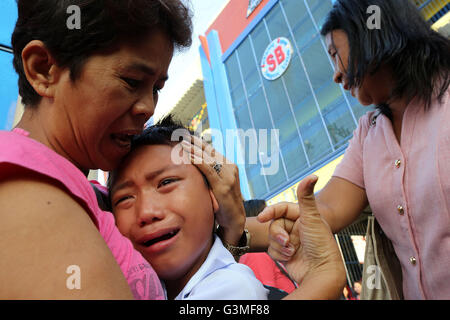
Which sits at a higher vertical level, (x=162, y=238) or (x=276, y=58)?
(x=162, y=238)

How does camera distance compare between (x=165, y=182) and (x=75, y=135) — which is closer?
(x=75, y=135)

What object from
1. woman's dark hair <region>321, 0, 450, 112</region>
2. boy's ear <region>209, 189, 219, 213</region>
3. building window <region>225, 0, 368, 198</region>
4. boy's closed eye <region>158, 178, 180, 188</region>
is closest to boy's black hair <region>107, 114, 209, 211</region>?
boy's ear <region>209, 189, 219, 213</region>

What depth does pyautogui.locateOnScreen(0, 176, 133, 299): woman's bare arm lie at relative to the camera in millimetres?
574

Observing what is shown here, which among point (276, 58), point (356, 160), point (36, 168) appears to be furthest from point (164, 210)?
point (276, 58)

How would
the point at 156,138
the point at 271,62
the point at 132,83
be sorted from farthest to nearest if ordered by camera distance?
1. the point at 271,62
2. the point at 156,138
3. the point at 132,83

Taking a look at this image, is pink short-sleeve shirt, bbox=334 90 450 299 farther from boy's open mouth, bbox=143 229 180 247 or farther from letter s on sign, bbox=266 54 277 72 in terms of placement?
letter s on sign, bbox=266 54 277 72

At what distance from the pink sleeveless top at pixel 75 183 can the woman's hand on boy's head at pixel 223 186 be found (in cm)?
51

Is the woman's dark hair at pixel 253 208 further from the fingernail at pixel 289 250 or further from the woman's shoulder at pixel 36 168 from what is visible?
the woman's shoulder at pixel 36 168

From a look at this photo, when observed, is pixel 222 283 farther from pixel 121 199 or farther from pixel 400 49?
pixel 400 49

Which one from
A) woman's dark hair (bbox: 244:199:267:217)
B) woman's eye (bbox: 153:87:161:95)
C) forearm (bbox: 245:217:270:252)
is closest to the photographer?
woman's eye (bbox: 153:87:161:95)

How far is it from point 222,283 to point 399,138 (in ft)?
4.07

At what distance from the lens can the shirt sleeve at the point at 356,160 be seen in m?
1.80

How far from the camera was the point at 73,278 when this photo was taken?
0.59 m

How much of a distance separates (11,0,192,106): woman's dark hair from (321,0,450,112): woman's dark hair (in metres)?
1.14
